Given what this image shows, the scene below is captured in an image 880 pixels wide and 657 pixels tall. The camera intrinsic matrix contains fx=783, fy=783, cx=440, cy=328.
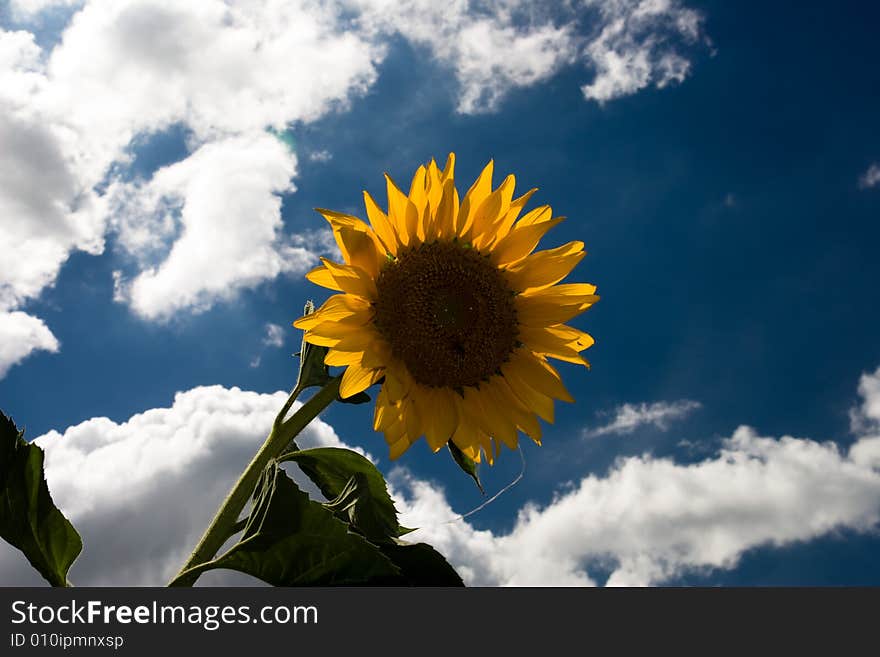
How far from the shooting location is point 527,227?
2957 mm

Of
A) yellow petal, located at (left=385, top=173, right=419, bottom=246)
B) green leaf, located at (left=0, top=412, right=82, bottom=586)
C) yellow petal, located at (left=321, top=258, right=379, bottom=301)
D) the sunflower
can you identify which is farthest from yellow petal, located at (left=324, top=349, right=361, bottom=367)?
green leaf, located at (left=0, top=412, right=82, bottom=586)

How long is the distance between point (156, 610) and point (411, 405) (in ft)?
3.50

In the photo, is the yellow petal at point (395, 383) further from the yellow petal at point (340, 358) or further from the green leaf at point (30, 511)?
the green leaf at point (30, 511)

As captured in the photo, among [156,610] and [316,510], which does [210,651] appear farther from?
[316,510]

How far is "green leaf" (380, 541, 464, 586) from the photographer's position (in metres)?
2.54

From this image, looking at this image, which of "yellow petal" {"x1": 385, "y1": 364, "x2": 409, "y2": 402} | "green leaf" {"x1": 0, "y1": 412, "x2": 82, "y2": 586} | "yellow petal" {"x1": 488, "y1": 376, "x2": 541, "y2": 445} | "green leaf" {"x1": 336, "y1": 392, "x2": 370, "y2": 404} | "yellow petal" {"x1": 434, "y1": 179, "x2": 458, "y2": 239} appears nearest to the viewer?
"green leaf" {"x1": 0, "y1": 412, "x2": 82, "y2": 586}

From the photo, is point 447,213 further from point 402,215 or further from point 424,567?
point 424,567

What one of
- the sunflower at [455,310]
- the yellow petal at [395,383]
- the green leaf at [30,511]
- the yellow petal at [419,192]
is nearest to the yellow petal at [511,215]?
the sunflower at [455,310]

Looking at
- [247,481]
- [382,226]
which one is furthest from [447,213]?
[247,481]

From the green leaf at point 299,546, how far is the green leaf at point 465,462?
57 centimetres

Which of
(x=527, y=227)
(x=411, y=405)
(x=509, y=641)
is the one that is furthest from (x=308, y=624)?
(x=527, y=227)

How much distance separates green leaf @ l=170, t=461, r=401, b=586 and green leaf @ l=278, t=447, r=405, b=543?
27cm

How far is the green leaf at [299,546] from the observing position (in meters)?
2.37

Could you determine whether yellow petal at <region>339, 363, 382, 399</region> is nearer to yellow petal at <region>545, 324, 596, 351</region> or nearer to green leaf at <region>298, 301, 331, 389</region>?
green leaf at <region>298, 301, 331, 389</region>
